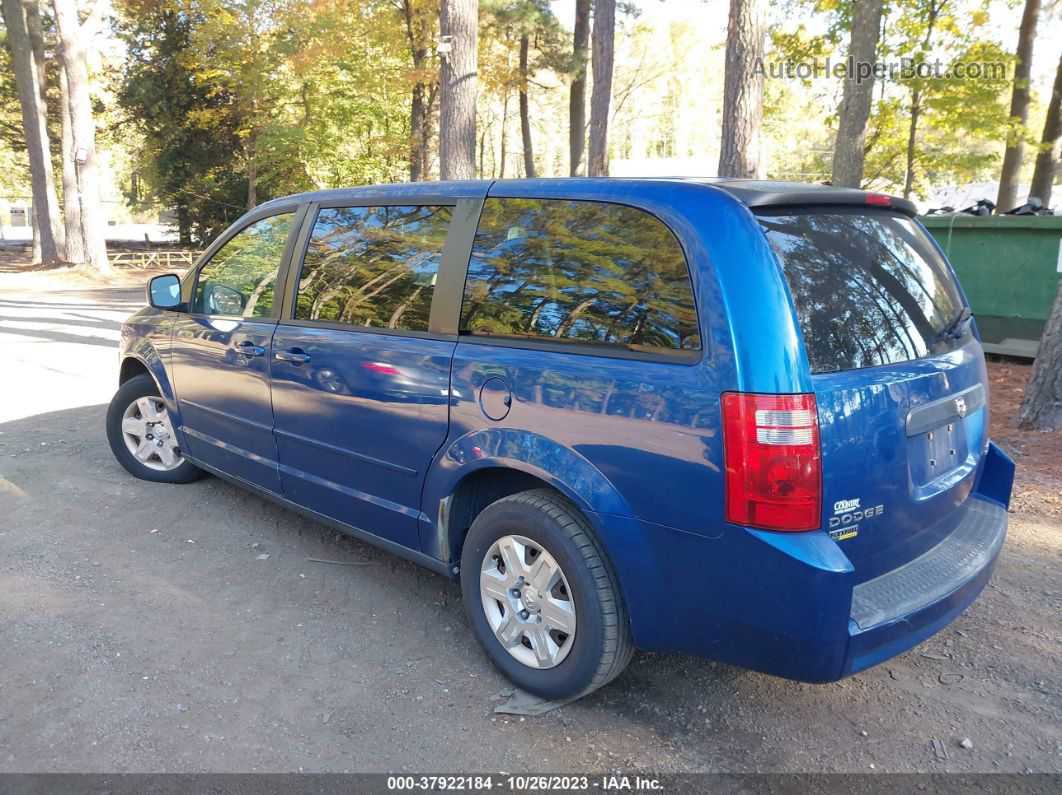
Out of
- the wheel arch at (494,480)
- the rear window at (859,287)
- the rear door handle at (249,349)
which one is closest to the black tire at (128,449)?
the rear door handle at (249,349)

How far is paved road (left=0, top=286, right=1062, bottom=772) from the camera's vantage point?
268 centimetres

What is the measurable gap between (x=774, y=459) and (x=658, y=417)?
37cm

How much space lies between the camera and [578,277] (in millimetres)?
2859

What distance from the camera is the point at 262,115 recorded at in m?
28.9

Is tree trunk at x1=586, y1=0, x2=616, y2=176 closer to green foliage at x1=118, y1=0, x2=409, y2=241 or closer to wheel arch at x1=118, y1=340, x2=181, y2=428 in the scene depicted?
green foliage at x1=118, y1=0, x2=409, y2=241

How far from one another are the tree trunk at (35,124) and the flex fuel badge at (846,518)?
85.9 feet

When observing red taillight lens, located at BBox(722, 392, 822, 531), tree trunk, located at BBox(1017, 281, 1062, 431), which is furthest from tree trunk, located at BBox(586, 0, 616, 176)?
red taillight lens, located at BBox(722, 392, 822, 531)

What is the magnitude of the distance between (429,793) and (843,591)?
1427mm

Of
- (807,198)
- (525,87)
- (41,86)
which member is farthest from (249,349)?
(41,86)

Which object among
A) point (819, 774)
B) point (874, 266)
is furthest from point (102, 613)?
point (874, 266)

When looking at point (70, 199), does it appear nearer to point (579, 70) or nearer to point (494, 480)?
point (579, 70)

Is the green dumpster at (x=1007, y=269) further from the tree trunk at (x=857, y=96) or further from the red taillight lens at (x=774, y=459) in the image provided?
the red taillight lens at (x=774, y=459)

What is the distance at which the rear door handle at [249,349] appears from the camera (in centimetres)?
403

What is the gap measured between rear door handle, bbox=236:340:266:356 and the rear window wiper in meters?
3.05
